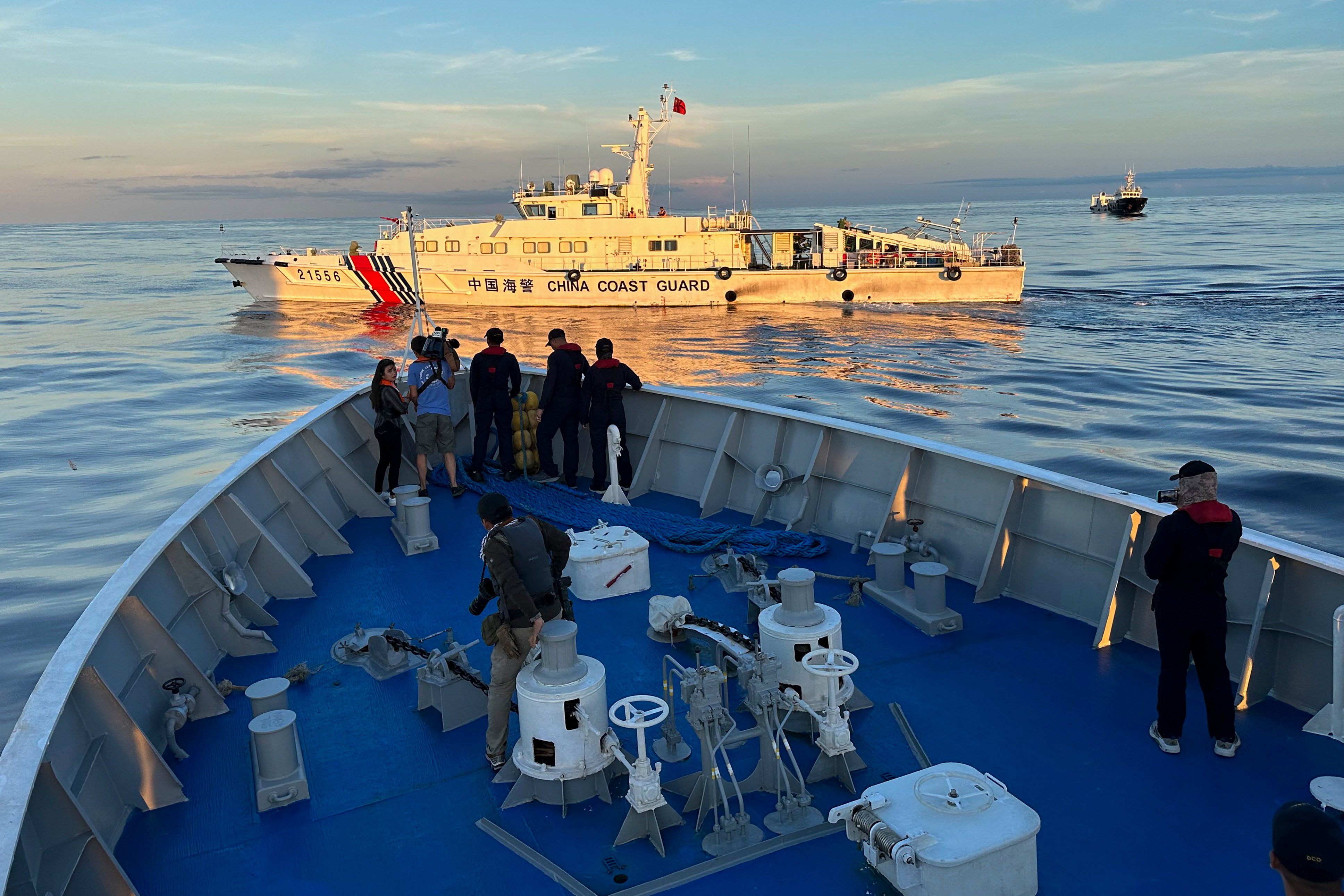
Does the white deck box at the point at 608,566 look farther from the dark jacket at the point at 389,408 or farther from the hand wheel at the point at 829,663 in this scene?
the dark jacket at the point at 389,408

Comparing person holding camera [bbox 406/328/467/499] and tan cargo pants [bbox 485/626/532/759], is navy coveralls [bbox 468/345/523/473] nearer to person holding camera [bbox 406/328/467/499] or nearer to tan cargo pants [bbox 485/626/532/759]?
person holding camera [bbox 406/328/467/499]

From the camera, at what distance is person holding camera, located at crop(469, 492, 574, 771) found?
3.76 m

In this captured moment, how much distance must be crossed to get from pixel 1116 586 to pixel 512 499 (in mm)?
4616

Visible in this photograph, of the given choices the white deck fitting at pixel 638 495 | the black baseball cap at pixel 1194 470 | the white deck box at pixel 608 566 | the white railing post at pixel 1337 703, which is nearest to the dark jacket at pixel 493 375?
the white deck fitting at pixel 638 495

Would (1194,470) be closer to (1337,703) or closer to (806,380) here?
(1337,703)

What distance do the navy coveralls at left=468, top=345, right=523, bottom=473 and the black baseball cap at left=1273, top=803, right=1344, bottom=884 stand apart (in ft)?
22.1

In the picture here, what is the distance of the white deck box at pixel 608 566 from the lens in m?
5.66

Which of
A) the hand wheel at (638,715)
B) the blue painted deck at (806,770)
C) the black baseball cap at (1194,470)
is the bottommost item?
the blue painted deck at (806,770)

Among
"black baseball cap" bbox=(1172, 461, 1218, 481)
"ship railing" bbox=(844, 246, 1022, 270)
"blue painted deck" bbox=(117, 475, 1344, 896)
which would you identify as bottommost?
"blue painted deck" bbox=(117, 475, 1344, 896)

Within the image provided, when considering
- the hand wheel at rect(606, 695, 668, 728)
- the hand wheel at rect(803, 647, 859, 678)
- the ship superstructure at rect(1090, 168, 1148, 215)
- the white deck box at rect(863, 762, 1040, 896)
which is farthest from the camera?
the ship superstructure at rect(1090, 168, 1148, 215)

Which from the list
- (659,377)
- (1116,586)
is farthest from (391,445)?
(659,377)

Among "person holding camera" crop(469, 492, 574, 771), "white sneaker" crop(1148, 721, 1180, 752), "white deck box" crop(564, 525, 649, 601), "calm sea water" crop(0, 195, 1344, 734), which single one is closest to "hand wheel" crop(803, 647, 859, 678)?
"person holding camera" crop(469, 492, 574, 771)

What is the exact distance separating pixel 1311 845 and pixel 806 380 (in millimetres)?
24492

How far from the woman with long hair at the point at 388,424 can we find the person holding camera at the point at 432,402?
173 millimetres
